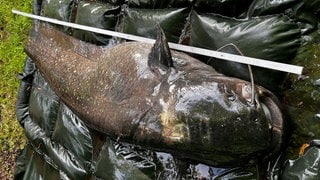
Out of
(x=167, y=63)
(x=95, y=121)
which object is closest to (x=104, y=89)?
(x=95, y=121)

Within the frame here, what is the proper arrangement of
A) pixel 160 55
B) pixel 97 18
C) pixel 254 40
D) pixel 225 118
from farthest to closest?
pixel 97 18 → pixel 254 40 → pixel 160 55 → pixel 225 118

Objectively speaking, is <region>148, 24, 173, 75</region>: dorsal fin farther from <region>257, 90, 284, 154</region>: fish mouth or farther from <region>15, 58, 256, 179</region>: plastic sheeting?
<region>15, 58, 256, 179</region>: plastic sheeting

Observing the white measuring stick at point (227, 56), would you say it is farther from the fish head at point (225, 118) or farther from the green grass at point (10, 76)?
the green grass at point (10, 76)

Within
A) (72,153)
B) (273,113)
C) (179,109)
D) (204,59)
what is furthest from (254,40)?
(72,153)

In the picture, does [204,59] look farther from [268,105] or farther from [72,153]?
[72,153]

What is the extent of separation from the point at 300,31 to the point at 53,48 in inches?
72.3

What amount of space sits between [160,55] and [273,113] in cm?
65

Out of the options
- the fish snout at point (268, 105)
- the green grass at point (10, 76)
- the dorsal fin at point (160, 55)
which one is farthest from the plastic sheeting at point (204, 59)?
the green grass at point (10, 76)

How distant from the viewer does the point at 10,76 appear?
519cm

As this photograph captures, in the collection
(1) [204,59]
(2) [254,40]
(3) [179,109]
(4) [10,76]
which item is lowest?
(4) [10,76]

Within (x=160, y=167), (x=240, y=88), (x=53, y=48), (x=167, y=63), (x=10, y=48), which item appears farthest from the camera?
(x=10, y=48)

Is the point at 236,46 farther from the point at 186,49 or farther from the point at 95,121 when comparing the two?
the point at 95,121

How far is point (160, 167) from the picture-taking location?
297 centimetres

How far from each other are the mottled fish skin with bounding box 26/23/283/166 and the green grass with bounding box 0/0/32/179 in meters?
Result: 2.41
